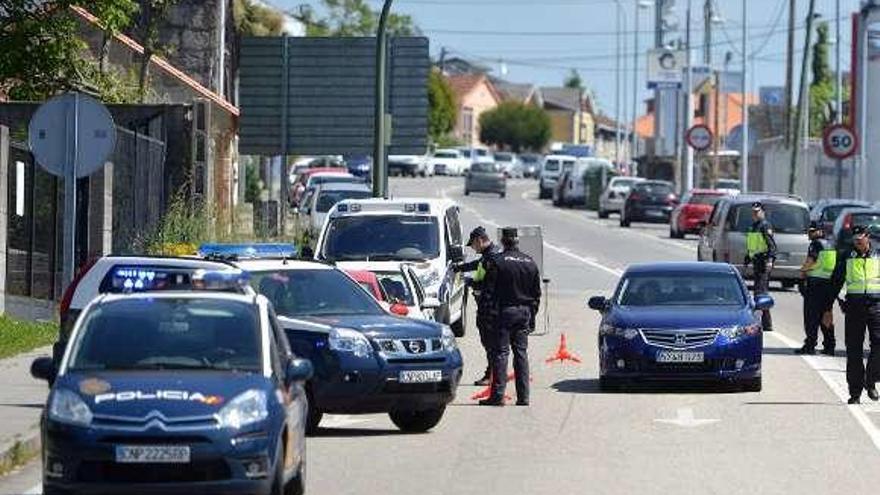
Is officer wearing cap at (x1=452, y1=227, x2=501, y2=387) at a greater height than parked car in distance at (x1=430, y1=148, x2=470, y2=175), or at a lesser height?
lesser

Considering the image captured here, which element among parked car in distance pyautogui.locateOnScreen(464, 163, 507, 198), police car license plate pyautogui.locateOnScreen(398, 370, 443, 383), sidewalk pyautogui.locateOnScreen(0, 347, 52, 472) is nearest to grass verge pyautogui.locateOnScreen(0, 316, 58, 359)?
sidewalk pyautogui.locateOnScreen(0, 347, 52, 472)

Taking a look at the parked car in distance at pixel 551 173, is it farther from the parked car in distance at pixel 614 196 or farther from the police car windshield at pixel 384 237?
the police car windshield at pixel 384 237

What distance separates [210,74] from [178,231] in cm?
2122

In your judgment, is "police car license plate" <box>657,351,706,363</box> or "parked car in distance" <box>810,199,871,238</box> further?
"parked car in distance" <box>810,199,871,238</box>

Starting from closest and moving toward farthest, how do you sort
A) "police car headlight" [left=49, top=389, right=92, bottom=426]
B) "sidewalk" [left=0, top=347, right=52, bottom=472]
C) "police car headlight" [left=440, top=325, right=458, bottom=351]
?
"police car headlight" [left=49, top=389, right=92, bottom=426] → "sidewalk" [left=0, top=347, right=52, bottom=472] → "police car headlight" [left=440, top=325, right=458, bottom=351]

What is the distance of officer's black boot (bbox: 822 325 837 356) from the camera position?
27.8 metres

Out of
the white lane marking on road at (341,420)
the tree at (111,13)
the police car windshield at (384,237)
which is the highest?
the tree at (111,13)

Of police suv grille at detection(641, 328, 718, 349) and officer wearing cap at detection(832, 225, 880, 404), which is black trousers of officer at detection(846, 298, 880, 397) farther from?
police suv grille at detection(641, 328, 718, 349)

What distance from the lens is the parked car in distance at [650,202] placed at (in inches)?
3044

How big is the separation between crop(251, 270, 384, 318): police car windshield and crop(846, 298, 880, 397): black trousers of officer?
5051mm

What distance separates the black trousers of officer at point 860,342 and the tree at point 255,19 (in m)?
38.9

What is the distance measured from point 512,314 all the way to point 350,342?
3588 mm

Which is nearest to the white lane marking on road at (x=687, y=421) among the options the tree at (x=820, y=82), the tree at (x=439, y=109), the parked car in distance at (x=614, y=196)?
the parked car in distance at (x=614, y=196)

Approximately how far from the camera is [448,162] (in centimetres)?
13162
